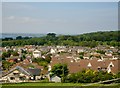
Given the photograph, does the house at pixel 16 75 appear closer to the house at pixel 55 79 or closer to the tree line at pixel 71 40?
the house at pixel 55 79

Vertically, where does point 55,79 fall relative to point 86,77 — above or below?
below

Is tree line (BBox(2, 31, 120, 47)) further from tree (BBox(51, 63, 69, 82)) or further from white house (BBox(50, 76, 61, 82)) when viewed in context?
white house (BBox(50, 76, 61, 82))

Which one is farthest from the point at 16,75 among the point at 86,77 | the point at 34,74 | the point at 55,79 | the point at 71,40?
the point at 71,40

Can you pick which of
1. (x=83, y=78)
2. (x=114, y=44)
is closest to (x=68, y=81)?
(x=83, y=78)

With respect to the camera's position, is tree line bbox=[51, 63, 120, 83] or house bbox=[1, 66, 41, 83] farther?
house bbox=[1, 66, 41, 83]

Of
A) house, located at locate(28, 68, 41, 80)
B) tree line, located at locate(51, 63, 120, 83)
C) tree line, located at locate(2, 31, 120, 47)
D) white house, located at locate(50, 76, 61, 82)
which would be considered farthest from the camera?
tree line, located at locate(2, 31, 120, 47)

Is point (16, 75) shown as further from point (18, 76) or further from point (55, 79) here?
point (55, 79)

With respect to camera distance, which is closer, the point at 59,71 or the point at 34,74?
the point at 59,71

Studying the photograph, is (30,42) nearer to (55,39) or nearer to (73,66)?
(55,39)

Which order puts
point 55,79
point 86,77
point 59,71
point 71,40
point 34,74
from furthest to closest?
point 71,40 → point 34,74 → point 59,71 → point 55,79 → point 86,77

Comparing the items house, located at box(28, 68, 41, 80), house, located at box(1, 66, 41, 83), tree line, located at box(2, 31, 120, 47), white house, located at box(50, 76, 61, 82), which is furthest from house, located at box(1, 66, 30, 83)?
tree line, located at box(2, 31, 120, 47)

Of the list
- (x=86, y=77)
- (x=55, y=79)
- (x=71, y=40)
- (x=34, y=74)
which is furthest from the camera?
(x=71, y=40)
